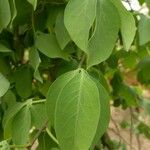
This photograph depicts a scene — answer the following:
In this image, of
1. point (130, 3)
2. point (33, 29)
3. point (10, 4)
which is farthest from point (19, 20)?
point (130, 3)

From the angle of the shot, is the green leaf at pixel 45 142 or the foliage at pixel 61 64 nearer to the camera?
the foliage at pixel 61 64

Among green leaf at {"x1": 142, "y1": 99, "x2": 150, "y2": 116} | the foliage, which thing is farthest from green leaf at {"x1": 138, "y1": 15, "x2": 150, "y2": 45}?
green leaf at {"x1": 142, "y1": 99, "x2": 150, "y2": 116}

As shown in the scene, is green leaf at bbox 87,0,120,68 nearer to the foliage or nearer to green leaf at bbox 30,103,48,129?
the foliage

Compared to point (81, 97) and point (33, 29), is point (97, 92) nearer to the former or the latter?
point (81, 97)

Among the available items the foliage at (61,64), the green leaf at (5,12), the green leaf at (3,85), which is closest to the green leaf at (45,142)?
the foliage at (61,64)

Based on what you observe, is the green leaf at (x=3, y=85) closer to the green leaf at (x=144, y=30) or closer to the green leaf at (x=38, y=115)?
the green leaf at (x=38, y=115)

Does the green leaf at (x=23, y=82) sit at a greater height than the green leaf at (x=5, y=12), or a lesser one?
lesser
